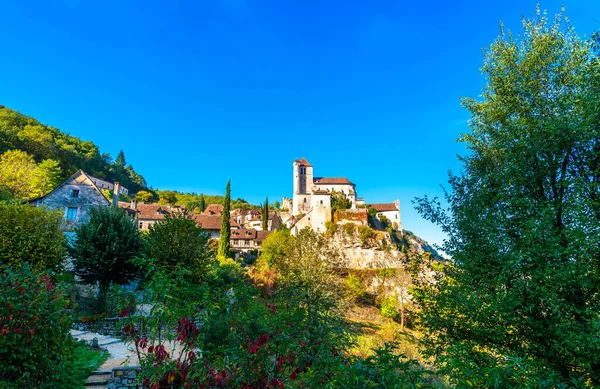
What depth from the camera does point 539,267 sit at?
241 inches

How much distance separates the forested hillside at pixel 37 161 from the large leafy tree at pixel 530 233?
49258 mm

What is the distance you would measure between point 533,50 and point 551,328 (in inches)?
309

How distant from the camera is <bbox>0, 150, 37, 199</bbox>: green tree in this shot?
4022 centimetres

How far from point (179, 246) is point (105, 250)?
4.44 meters


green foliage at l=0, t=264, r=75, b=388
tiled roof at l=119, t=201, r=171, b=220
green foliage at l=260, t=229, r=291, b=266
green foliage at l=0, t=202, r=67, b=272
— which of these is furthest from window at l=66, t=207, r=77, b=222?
tiled roof at l=119, t=201, r=171, b=220

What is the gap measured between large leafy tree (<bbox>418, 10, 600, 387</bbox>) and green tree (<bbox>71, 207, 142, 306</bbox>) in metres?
18.3

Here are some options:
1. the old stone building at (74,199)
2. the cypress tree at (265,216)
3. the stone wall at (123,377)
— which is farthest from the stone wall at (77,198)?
the cypress tree at (265,216)

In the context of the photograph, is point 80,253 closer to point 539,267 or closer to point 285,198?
point 539,267

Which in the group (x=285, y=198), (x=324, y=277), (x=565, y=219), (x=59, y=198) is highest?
(x=285, y=198)

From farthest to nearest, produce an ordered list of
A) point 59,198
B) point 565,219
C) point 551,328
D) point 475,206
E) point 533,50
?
1. point 59,198
2. point 533,50
3. point 475,206
4. point 565,219
5. point 551,328

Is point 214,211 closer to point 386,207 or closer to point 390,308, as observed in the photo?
point 386,207

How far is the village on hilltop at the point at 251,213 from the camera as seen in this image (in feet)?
90.6

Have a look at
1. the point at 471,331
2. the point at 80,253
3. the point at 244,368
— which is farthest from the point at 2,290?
the point at 80,253

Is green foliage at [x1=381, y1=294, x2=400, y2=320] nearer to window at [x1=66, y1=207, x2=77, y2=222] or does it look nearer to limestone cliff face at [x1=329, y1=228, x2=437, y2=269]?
limestone cliff face at [x1=329, y1=228, x2=437, y2=269]
